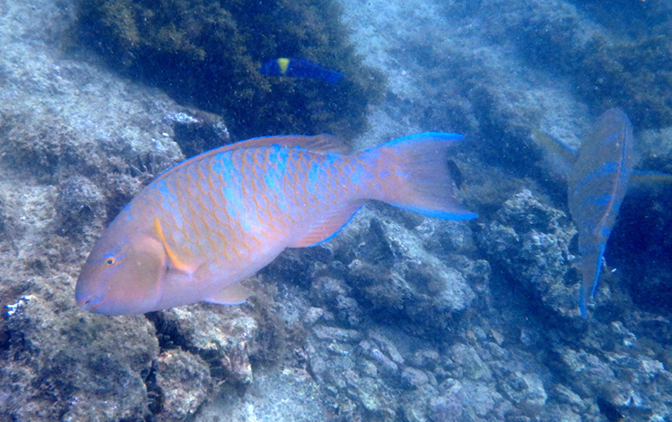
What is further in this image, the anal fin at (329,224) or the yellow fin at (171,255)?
the anal fin at (329,224)

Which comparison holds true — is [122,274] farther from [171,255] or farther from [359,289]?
[359,289]

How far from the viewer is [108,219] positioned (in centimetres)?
290

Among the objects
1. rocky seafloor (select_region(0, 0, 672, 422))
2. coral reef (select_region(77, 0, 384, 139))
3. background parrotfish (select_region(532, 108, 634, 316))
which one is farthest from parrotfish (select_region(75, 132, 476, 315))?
coral reef (select_region(77, 0, 384, 139))

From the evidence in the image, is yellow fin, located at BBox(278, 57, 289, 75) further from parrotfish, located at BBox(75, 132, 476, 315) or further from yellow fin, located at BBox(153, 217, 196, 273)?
yellow fin, located at BBox(153, 217, 196, 273)

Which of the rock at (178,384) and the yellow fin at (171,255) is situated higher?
the yellow fin at (171,255)

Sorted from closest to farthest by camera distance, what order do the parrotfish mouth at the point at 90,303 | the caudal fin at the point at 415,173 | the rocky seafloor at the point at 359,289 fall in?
the parrotfish mouth at the point at 90,303 < the caudal fin at the point at 415,173 < the rocky seafloor at the point at 359,289

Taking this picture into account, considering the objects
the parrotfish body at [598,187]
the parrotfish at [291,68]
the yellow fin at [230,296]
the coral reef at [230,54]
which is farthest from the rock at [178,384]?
the parrotfish at [291,68]

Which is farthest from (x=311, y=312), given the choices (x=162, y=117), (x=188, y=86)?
(x=188, y=86)

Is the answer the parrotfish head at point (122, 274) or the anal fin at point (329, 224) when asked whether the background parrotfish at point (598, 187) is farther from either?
the parrotfish head at point (122, 274)

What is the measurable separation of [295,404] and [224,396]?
0.99m

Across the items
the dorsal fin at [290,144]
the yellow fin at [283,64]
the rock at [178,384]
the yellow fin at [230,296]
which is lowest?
the rock at [178,384]

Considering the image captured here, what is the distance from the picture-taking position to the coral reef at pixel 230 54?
4.39 meters

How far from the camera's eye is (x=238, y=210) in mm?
1782

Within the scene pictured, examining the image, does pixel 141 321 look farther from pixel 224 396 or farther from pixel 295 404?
pixel 295 404
